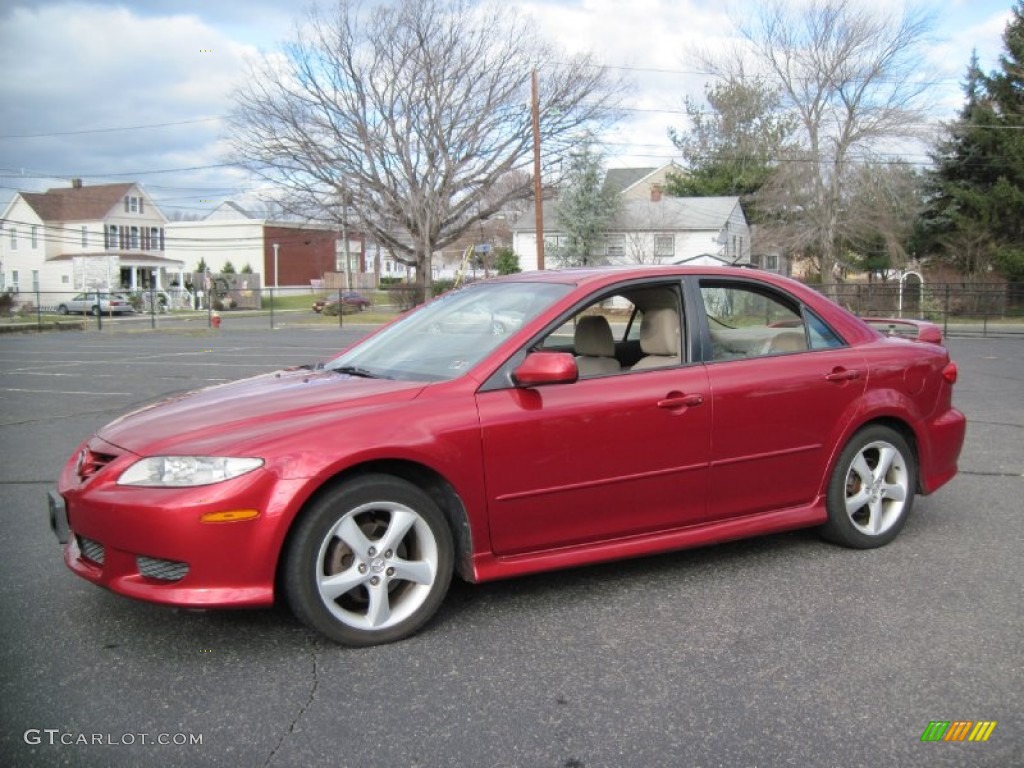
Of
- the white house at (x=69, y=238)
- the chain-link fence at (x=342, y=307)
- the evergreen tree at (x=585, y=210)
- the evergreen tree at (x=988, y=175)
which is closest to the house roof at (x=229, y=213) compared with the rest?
the white house at (x=69, y=238)

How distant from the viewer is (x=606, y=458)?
4027 mm

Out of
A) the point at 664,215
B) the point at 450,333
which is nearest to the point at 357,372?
the point at 450,333

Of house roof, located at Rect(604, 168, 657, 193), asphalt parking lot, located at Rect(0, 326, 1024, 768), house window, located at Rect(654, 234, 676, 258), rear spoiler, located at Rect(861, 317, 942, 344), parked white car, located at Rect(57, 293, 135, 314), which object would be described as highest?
house roof, located at Rect(604, 168, 657, 193)

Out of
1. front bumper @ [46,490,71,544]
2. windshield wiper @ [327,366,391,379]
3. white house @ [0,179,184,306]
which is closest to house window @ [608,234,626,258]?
white house @ [0,179,184,306]

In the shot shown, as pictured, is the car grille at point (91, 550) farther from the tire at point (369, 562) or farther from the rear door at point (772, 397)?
the rear door at point (772, 397)

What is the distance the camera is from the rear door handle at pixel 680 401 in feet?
13.7

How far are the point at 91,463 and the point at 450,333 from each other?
1713 millimetres

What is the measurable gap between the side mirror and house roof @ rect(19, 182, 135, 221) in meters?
68.3

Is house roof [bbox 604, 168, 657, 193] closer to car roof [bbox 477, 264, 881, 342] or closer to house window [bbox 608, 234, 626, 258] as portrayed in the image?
house window [bbox 608, 234, 626, 258]

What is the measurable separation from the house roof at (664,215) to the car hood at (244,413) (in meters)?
39.9

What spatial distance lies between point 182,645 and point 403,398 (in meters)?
1.32

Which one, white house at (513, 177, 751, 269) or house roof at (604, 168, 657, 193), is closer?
white house at (513, 177, 751, 269)

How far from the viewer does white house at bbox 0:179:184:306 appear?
63656 mm

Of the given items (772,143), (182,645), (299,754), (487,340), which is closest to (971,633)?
(487,340)
